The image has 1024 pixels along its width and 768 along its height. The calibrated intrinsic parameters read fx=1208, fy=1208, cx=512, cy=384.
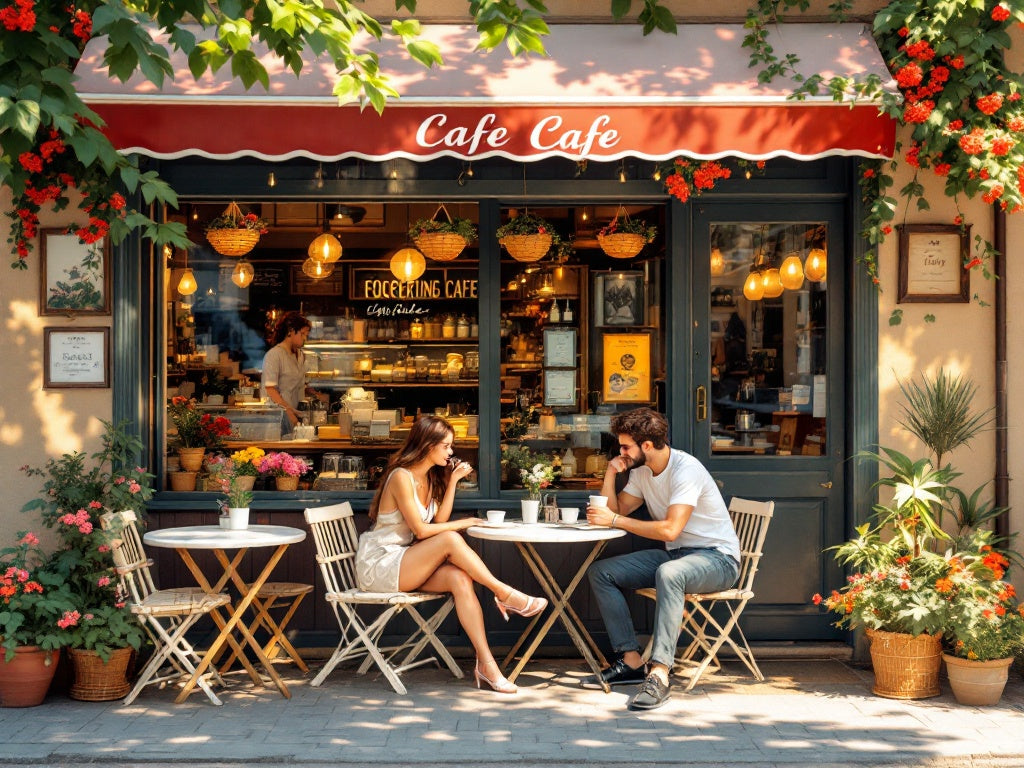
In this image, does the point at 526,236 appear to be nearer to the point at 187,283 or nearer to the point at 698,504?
the point at 698,504

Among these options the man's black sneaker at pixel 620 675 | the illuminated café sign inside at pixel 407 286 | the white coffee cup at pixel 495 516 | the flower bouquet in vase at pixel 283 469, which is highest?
the illuminated café sign inside at pixel 407 286

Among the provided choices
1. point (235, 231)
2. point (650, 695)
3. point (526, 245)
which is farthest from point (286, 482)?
point (650, 695)

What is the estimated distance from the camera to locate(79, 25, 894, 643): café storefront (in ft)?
20.7

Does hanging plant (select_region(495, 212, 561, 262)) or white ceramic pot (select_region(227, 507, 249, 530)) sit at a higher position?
hanging plant (select_region(495, 212, 561, 262))

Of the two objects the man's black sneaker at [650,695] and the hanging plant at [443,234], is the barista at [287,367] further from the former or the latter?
the man's black sneaker at [650,695]

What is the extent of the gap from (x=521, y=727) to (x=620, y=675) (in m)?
0.96

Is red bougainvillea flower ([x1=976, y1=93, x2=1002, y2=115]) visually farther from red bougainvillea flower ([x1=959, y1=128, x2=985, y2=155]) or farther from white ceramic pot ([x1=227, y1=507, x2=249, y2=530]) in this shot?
white ceramic pot ([x1=227, y1=507, x2=249, y2=530])

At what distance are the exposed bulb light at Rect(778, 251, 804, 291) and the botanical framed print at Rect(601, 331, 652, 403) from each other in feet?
2.95

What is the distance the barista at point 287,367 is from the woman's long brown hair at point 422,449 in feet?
8.15

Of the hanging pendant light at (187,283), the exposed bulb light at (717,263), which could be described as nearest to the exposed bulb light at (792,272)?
the exposed bulb light at (717,263)

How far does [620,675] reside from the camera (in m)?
6.59

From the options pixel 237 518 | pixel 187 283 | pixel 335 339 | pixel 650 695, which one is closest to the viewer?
pixel 650 695

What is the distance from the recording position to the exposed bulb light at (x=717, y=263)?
24.1ft

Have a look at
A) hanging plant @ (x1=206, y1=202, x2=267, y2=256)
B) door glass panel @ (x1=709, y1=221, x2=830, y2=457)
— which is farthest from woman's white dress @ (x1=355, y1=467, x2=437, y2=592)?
hanging plant @ (x1=206, y1=202, x2=267, y2=256)
